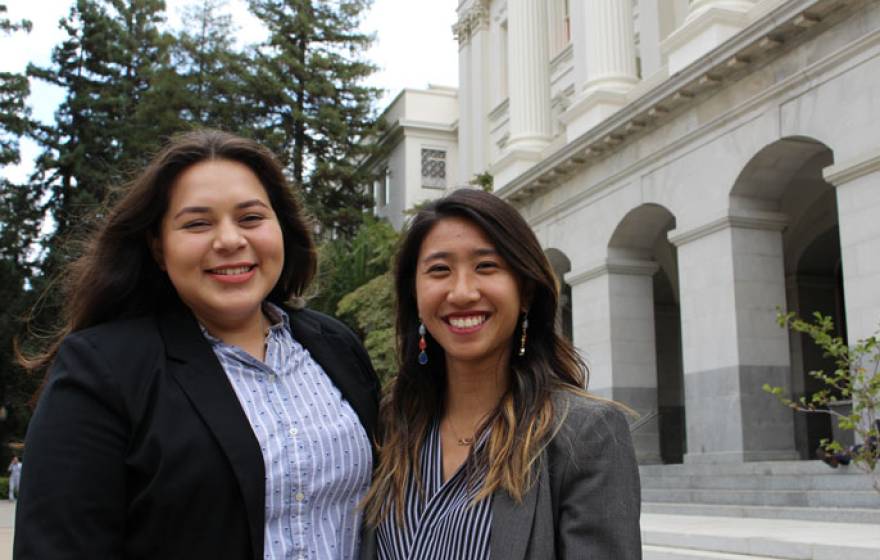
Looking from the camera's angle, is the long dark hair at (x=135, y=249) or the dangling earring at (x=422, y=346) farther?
the dangling earring at (x=422, y=346)

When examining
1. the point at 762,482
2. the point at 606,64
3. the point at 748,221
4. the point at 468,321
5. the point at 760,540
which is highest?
the point at 606,64

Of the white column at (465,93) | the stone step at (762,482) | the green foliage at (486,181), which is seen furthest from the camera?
the white column at (465,93)

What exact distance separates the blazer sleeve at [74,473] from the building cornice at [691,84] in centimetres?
1472

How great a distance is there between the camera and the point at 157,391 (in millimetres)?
2414

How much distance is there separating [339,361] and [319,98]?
110 ft

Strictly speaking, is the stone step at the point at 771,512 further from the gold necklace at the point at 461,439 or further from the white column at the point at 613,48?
the white column at the point at 613,48

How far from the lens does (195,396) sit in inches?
96.9

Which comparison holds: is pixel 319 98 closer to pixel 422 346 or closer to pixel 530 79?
pixel 530 79

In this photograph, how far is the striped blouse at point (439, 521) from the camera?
2.62m

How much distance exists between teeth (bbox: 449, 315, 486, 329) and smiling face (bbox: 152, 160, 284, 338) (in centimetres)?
59

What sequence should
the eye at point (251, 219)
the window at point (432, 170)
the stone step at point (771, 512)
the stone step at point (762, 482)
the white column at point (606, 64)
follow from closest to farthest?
the eye at point (251, 219), the stone step at point (771, 512), the stone step at point (762, 482), the white column at point (606, 64), the window at point (432, 170)

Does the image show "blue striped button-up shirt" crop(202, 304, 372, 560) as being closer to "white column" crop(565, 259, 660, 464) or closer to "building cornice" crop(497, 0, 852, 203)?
"building cornice" crop(497, 0, 852, 203)

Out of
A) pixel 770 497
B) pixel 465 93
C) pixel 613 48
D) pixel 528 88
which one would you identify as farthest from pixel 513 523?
pixel 465 93

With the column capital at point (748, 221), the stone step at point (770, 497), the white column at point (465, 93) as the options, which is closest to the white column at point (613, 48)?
the column capital at point (748, 221)
